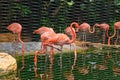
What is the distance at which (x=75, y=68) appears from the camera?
5762mm

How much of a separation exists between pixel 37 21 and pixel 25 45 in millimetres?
1230

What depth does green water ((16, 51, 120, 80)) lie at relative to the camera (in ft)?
16.8

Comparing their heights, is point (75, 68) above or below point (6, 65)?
below

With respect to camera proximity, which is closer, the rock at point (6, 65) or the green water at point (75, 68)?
the green water at point (75, 68)

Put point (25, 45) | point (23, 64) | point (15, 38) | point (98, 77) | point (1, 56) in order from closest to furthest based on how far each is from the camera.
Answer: point (98, 77)
point (1, 56)
point (23, 64)
point (25, 45)
point (15, 38)

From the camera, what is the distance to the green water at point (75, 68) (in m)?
5.12

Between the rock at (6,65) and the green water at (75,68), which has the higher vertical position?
the rock at (6,65)

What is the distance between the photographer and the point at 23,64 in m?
6.03

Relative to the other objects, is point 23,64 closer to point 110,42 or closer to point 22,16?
point 22,16

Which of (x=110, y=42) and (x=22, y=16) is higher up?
(x=22, y=16)

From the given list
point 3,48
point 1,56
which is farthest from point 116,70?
point 3,48

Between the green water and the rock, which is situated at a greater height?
the rock

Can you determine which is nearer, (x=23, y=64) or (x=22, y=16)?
(x=23, y=64)

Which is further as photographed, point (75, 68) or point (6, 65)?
point (75, 68)
